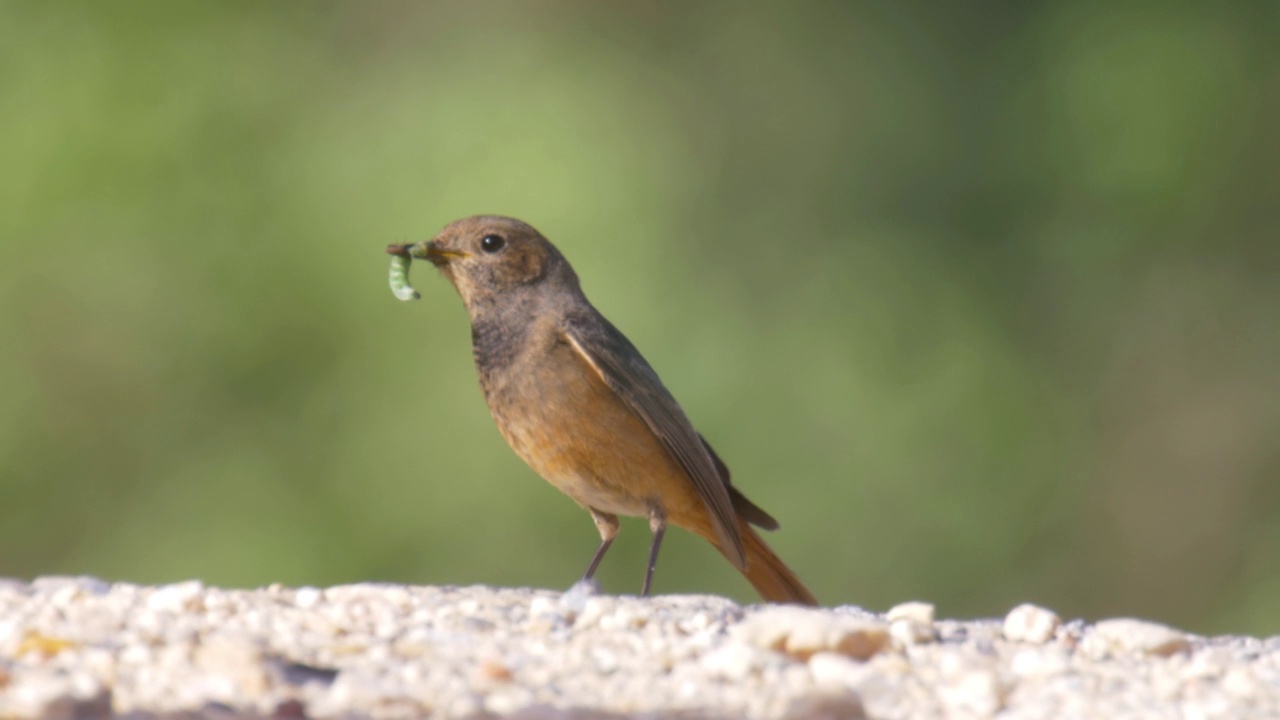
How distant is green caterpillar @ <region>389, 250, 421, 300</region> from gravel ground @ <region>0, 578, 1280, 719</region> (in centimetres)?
206

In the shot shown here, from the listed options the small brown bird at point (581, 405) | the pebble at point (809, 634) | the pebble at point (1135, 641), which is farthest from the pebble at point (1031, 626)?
the small brown bird at point (581, 405)

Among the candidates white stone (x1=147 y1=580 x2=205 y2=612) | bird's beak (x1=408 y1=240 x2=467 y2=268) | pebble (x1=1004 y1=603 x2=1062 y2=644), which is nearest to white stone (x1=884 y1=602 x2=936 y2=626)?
pebble (x1=1004 y1=603 x2=1062 y2=644)

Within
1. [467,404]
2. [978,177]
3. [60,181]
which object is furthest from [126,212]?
[978,177]

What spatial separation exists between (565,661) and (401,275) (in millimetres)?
3040

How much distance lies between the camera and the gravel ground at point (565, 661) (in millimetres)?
3219

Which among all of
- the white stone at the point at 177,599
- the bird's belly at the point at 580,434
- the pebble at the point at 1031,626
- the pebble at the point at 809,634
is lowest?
the white stone at the point at 177,599

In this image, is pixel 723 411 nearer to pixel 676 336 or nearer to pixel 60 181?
pixel 676 336

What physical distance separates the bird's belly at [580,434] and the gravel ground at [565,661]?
4.54ft

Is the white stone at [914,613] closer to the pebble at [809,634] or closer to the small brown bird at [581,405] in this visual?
the pebble at [809,634]

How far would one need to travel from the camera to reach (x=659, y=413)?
6.03m

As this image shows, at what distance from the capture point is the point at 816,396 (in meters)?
10.2

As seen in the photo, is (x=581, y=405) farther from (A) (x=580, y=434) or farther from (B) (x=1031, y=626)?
(B) (x=1031, y=626)

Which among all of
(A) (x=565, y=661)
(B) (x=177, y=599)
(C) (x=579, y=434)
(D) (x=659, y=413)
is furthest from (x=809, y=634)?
(D) (x=659, y=413)

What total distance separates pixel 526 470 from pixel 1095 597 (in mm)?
4202
